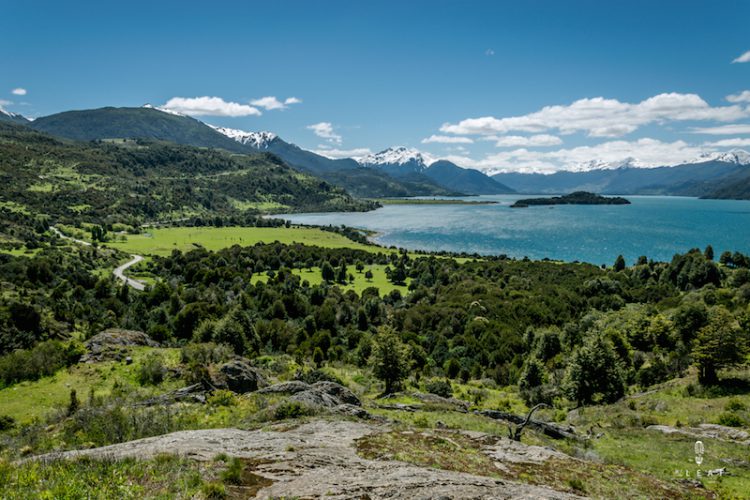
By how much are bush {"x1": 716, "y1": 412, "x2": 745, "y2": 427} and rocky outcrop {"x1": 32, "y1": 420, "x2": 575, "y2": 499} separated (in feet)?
61.5

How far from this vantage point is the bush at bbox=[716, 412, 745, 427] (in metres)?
25.3

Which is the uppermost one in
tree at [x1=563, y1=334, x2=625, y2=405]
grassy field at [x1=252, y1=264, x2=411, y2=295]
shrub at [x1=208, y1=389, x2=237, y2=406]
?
shrub at [x1=208, y1=389, x2=237, y2=406]

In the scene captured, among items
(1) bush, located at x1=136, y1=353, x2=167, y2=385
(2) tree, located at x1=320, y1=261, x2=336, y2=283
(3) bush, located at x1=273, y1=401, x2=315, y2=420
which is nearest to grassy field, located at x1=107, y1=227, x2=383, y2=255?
(2) tree, located at x1=320, y1=261, x2=336, y2=283

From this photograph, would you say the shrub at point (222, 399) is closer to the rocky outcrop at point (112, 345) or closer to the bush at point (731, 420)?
the rocky outcrop at point (112, 345)

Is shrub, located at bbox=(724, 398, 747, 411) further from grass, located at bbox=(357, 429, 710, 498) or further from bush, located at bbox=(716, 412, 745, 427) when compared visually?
grass, located at bbox=(357, 429, 710, 498)

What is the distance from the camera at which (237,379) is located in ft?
89.5

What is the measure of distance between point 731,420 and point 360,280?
104 m

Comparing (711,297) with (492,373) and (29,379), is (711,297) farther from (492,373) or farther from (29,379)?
(29,379)

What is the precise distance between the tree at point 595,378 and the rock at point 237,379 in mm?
27589

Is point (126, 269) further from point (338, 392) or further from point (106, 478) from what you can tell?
point (106, 478)

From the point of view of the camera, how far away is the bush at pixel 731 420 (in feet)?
83.0

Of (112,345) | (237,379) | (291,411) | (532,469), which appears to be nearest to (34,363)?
(112,345)

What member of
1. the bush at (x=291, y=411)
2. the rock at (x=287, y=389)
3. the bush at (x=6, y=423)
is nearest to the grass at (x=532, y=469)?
the bush at (x=291, y=411)

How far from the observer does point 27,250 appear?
123250 mm
